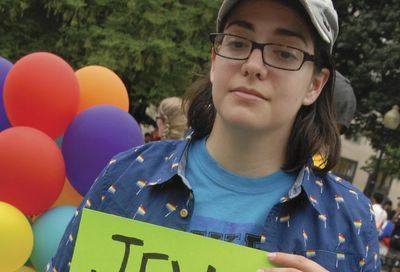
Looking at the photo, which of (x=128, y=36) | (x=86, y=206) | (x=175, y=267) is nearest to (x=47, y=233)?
(x=86, y=206)

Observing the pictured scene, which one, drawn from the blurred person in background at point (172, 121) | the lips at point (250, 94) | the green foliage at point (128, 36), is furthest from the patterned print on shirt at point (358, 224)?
the green foliage at point (128, 36)

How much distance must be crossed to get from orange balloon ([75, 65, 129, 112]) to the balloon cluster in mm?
109

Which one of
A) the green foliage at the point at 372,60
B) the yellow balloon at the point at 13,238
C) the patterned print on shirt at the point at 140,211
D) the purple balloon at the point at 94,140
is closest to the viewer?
the patterned print on shirt at the point at 140,211

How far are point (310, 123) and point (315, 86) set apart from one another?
11cm

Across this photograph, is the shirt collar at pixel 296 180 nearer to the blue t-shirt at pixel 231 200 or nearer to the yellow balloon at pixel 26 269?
the blue t-shirt at pixel 231 200

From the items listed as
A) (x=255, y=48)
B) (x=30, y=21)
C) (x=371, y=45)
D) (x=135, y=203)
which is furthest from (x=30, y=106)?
(x=371, y=45)

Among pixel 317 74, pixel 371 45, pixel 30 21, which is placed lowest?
pixel 30 21

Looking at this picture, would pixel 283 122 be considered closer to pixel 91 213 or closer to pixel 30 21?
pixel 91 213

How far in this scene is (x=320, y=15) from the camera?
127cm

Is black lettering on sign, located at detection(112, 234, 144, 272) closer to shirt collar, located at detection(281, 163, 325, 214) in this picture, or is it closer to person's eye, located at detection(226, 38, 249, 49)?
shirt collar, located at detection(281, 163, 325, 214)

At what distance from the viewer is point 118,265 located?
1.24 meters

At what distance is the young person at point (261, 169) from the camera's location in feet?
4.09

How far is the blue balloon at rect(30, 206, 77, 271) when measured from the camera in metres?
2.98

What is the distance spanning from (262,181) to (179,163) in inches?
9.0
